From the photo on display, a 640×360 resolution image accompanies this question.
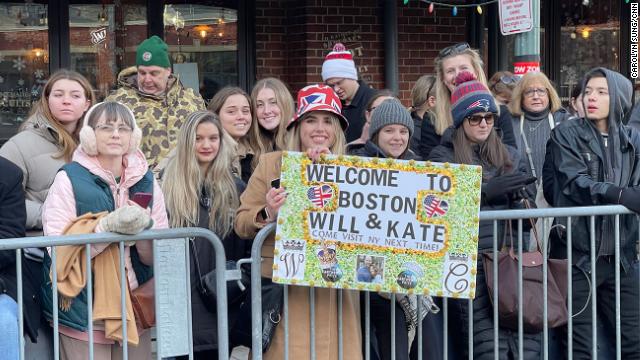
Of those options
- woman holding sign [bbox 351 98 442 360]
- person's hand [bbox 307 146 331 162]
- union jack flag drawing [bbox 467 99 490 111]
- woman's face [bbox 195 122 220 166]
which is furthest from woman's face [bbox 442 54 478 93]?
person's hand [bbox 307 146 331 162]

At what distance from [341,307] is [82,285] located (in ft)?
3.73

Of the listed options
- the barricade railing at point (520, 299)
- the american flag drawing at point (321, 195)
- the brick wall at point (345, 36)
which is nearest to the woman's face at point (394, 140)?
the barricade railing at point (520, 299)

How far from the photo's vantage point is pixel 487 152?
204 inches

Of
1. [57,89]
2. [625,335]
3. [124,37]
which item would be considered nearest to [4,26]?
[124,37]

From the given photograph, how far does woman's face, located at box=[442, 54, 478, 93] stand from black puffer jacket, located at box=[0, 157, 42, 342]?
105 inches

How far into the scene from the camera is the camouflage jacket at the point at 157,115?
602 cm

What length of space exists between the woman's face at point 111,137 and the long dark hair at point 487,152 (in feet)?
5.42

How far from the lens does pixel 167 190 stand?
491 cm

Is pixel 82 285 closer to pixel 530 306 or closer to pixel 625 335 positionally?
pixel 530 306

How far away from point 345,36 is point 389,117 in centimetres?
531

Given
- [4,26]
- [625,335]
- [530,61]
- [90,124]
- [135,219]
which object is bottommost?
[625,335]

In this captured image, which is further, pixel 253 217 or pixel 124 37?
pixel 124 37

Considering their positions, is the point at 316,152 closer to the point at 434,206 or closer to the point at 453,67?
the point at 434,206

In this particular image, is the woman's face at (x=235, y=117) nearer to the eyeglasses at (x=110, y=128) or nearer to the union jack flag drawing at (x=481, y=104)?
the eyeglasses at (x=110, y=128)
